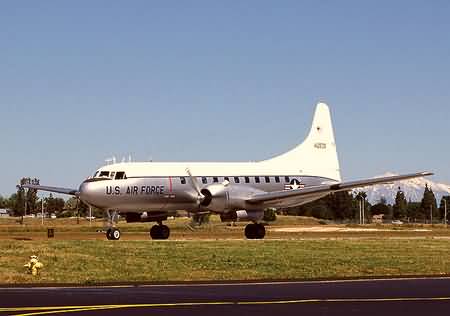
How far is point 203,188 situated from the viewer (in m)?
51.4

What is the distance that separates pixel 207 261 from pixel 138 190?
1701 cm

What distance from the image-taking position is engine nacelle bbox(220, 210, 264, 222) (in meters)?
52.3

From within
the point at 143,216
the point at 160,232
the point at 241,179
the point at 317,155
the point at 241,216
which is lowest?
the point at 160,232

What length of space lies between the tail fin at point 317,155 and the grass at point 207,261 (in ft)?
45.5

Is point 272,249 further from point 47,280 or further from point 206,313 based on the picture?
point 206,313

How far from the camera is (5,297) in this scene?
2014 cm

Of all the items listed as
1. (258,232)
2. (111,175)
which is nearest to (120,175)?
(111,175)

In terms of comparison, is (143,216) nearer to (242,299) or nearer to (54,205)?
(242,299)

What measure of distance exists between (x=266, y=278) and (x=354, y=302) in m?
9.24

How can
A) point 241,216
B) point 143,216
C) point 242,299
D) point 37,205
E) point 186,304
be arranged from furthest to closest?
point 37,205 < point 241,216 < point 143,216 < point 242,299 < point 186,304

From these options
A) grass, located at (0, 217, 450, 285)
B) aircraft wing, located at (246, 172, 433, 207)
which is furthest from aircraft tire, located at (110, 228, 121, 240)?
aircraft wing, located at (246, 172, 433, 207)

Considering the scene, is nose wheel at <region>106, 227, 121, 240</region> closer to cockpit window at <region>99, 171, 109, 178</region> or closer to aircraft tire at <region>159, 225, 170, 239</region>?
cockpit window at <region>99, 171, 109, 178</region>

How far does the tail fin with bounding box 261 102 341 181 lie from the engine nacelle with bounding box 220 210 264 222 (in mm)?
3959

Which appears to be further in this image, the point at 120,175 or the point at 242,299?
the point at 120,175
